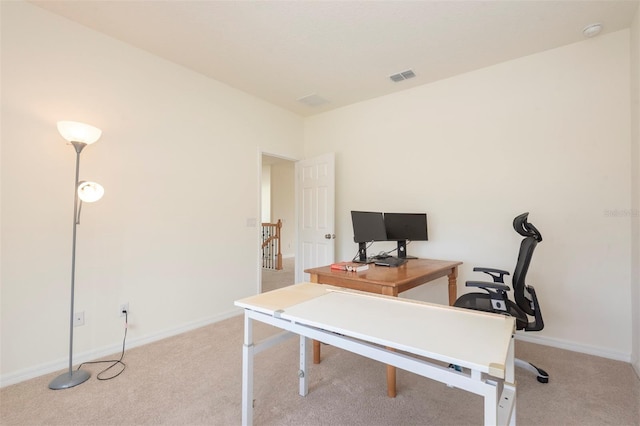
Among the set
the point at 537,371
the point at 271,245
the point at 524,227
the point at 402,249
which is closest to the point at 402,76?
the point at 402,249

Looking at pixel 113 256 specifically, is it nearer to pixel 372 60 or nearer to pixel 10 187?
pixel 10 187

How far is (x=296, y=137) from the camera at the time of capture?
4422mm

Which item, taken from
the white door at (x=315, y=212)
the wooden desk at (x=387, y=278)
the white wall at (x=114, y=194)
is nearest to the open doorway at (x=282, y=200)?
the white door at (x=315, y=212)

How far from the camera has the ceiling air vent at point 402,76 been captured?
3.14 metres

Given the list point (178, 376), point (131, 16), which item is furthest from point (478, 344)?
point (131, 16)

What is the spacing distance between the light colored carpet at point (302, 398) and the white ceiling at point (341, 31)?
2654 millimetres

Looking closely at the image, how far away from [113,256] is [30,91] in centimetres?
135

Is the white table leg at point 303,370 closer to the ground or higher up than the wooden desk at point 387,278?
closer to the ground

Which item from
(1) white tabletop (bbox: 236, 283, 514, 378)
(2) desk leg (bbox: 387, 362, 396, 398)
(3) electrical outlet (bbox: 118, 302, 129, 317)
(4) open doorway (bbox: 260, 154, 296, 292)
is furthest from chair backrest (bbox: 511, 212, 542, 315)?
(4) open doorway (bbox: 260, 154, 296, 292)

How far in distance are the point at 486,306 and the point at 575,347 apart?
1.17 m

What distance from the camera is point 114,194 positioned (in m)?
2.57

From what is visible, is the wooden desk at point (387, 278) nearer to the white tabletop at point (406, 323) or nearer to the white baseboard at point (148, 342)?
the white tabletop at point (406, 323)

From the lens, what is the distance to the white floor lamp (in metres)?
2.04

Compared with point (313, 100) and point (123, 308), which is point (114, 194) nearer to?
point (123, 308)
